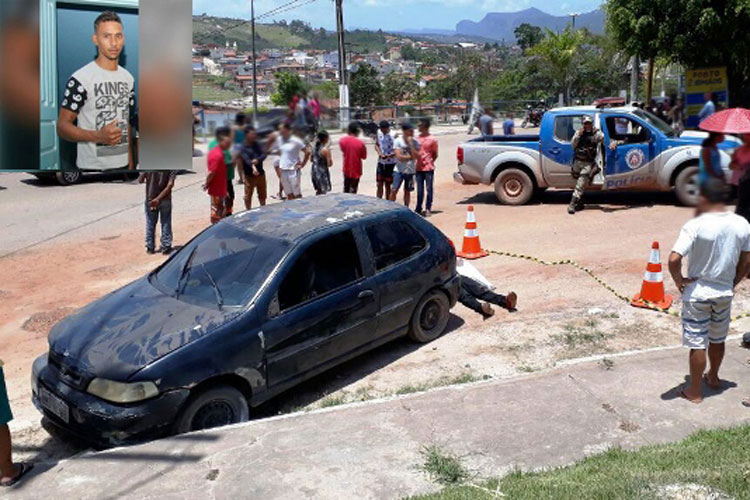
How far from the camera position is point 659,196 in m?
12.7

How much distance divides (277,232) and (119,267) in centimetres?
492

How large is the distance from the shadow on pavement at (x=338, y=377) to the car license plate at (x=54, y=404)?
1595mm

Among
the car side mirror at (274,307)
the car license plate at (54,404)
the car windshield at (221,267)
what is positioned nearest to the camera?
the car license plate at (54,404)

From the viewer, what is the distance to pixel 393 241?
7.34 meters

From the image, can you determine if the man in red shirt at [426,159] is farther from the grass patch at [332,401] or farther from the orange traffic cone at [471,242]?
the grass patch at [332,401]

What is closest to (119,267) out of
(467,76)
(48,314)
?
(48,314)

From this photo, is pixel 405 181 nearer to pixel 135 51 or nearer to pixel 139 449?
pixel 139 449

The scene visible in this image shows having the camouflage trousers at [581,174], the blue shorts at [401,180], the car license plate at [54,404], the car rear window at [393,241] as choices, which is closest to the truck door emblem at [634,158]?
the camouflage trousers at [581,174]

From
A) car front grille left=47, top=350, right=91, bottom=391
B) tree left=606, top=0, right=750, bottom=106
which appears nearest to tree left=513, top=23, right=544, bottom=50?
tree left=606, top=0, right=750, bottom=106

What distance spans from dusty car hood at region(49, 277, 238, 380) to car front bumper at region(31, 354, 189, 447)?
207 mm

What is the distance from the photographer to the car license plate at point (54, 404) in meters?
5.51

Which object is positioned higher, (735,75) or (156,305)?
(735,75)

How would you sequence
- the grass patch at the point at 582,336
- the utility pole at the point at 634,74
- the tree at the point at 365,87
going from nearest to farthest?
the tree at the point at 365,87
the utility pole at the point at 634,74
the grass patch at the point at 582,336

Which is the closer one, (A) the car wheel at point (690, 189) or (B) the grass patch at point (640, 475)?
(A) the car wheel at point (690, 189)
